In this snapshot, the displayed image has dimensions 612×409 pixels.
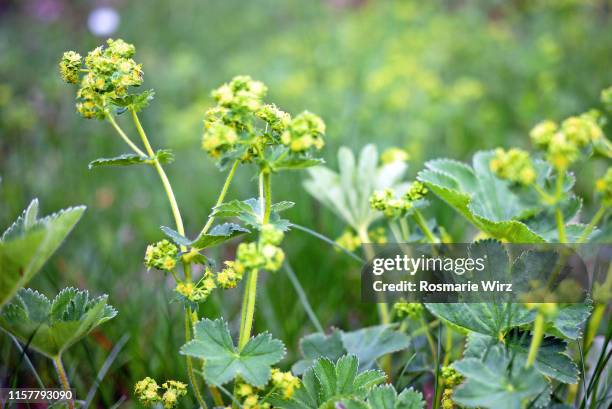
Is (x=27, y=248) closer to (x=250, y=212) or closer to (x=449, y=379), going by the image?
(x=250, y=212)

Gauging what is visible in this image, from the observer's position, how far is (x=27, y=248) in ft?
3.17

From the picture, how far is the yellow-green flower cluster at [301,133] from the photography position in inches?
38.3

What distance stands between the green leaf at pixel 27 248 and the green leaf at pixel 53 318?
0.09m

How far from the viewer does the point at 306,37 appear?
4.70 m

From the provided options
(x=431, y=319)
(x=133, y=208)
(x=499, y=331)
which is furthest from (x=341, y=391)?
(x=133, y=208)

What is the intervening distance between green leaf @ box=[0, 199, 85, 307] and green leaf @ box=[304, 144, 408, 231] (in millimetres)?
769

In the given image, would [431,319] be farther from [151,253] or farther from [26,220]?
[26,220]

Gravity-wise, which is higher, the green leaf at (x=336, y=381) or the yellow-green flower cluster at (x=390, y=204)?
the yellow-green flower cluster at (x=390, y=204)

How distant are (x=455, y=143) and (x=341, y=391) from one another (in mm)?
2096

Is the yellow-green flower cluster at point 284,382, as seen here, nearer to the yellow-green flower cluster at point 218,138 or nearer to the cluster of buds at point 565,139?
the yellow-green flower cluster at point 218,138

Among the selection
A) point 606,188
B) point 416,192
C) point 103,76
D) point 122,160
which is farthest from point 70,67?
point 606,188

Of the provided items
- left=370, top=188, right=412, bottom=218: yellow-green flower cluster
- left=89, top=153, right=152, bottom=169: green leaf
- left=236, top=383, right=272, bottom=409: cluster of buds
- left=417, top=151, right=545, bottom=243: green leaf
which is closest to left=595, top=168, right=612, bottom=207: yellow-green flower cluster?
left=417, top=151, right=545, bottom=243: green leaf

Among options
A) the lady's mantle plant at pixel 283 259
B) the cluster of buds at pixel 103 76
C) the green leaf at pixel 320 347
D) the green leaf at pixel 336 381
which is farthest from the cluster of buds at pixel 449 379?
the cluster of buds at pixel 103 76

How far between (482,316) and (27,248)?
31.5 inches
